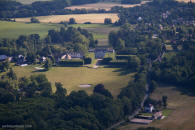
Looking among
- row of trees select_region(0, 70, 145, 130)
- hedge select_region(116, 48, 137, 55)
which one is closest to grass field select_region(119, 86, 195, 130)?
row of trees select_region(0, 70, 145, 130)

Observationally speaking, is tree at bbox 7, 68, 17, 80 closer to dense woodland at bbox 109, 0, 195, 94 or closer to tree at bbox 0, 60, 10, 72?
tree at bbox 0, 60, 10, 72

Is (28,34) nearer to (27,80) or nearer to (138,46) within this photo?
(138,46)

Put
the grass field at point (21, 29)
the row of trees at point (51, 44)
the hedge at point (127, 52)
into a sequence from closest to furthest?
the hedge at point (127, 52), the row of trees at point (51, 44), the grass field at point (21, 29)

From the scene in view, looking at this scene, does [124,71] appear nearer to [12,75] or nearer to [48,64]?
[48,64]

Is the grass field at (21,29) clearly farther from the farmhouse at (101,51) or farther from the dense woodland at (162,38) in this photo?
the farmhouse at (101,51)

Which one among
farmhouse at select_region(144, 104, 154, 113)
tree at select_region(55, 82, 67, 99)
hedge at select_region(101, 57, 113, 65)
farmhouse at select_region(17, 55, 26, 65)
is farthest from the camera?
farmhouse at select_region(17, 55, 26, 65)

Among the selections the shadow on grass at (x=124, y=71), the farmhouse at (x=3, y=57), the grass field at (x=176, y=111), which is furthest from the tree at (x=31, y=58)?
the grass field at (x=176, y=111)
